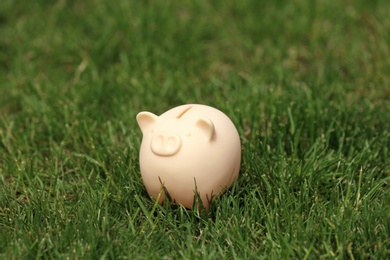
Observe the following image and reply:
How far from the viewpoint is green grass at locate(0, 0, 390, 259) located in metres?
2.72

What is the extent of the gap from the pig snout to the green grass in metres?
0.30

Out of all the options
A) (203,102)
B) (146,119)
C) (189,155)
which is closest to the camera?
(189,155)

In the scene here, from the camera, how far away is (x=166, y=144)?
2.75 metres

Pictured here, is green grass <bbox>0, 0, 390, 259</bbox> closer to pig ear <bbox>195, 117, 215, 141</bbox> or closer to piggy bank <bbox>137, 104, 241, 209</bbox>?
piggy bank <bbox>137, 104, 241, 209</bbox>

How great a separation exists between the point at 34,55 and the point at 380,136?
2.61 meters

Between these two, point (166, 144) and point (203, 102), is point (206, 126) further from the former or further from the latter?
point (203, 102)

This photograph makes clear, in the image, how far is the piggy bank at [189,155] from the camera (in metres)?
2.73

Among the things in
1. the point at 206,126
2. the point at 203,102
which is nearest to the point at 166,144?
the point at 206,126

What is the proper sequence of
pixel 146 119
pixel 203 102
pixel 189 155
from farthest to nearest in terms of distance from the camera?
1. pixel 203 102
2. pixel 146 119
3. pixel 189 155

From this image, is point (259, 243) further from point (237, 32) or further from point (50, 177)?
point (237, 32)

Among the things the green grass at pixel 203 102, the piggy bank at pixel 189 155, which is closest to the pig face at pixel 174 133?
the piggy bank at pixel 189 155

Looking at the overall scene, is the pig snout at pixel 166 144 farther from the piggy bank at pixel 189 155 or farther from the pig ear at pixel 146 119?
the pig ear at pixel 146 119

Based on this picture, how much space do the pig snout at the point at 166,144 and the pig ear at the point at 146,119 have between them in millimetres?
127

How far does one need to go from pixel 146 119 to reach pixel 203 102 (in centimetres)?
112
